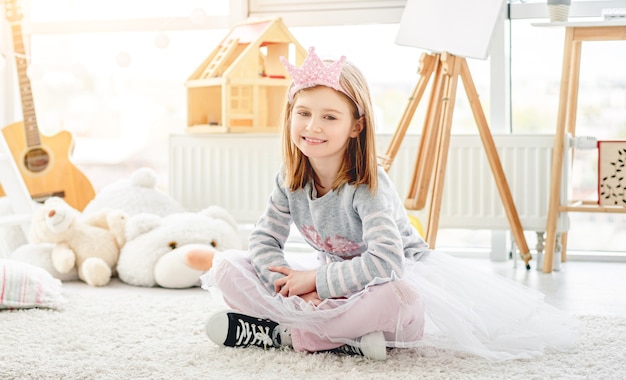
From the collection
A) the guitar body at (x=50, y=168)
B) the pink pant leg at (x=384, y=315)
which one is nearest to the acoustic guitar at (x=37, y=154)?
the guitar body at (x=50, y=168)

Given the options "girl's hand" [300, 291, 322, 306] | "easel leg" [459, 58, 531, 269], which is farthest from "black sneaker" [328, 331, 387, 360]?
"easel leg" [459, 58, 531, 269]

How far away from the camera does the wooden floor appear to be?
2209mm

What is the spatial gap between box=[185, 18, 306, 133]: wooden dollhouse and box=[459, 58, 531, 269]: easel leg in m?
0.76

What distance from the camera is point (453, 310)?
155cm

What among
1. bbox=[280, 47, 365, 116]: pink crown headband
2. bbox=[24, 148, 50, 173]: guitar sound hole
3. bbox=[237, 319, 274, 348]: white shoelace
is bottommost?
bbox=[237, 319, 274, 348]: white shoelace

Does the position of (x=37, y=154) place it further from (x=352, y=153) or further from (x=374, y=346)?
(x=374, y=346)

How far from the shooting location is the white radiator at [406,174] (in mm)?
3004

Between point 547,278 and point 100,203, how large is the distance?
5.38 feet

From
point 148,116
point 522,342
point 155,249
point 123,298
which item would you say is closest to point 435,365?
point 522,342

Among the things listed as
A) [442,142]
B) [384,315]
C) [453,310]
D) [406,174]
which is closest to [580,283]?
[442,142]

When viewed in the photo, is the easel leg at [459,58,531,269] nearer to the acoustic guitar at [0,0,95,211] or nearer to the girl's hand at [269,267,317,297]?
the girl's hand at [269,267,317,297]

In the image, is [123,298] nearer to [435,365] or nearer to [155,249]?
[155,249]

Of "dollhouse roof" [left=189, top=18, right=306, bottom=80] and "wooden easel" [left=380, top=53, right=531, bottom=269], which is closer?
"wooden easel" [left=380, top=53, right=531, bottom=269]

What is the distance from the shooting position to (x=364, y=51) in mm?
3375
